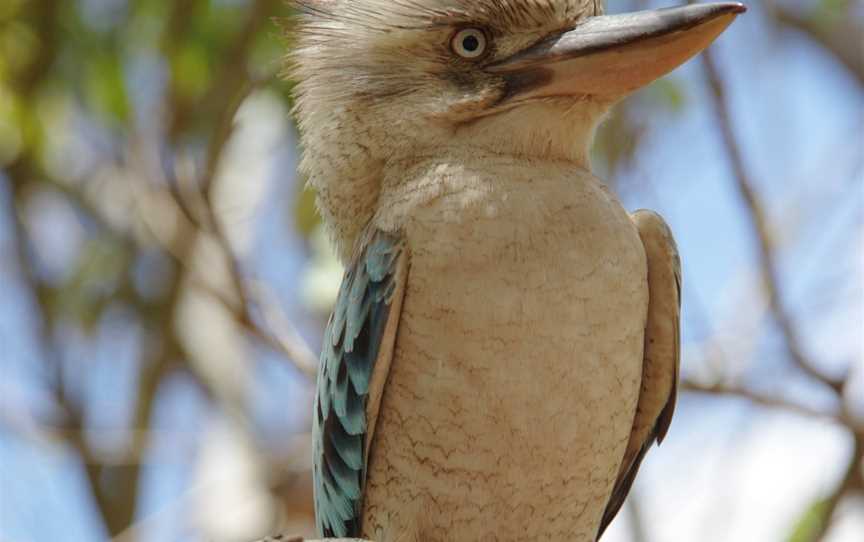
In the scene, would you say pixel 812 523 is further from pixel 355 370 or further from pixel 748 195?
pixel 355 370

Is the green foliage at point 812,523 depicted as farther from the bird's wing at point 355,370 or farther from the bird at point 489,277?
the bird's wing at point 355,370

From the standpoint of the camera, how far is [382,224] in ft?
12.5

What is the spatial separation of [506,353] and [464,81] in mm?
875

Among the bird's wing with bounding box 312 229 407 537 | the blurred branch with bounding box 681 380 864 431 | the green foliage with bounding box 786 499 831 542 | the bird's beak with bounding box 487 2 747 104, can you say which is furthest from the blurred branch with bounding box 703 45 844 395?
the bird's wing with bounding box 312 229 407 537

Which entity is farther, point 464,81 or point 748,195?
point 748,195

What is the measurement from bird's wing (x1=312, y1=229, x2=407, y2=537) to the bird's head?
303mm

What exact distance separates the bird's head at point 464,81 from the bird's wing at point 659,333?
32 centimetres

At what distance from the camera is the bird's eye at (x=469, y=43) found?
12.9 feet

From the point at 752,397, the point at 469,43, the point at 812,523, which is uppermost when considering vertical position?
the point at 469,43

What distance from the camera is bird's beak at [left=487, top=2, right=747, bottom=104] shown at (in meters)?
3.49

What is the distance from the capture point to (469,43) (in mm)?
3945

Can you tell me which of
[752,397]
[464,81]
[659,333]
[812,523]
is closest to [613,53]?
[464,81]

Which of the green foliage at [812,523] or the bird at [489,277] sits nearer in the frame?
the bird at [489,277]

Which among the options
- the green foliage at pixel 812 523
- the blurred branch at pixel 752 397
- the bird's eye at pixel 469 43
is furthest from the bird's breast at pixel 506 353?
the green foliage at pixel 812 523
